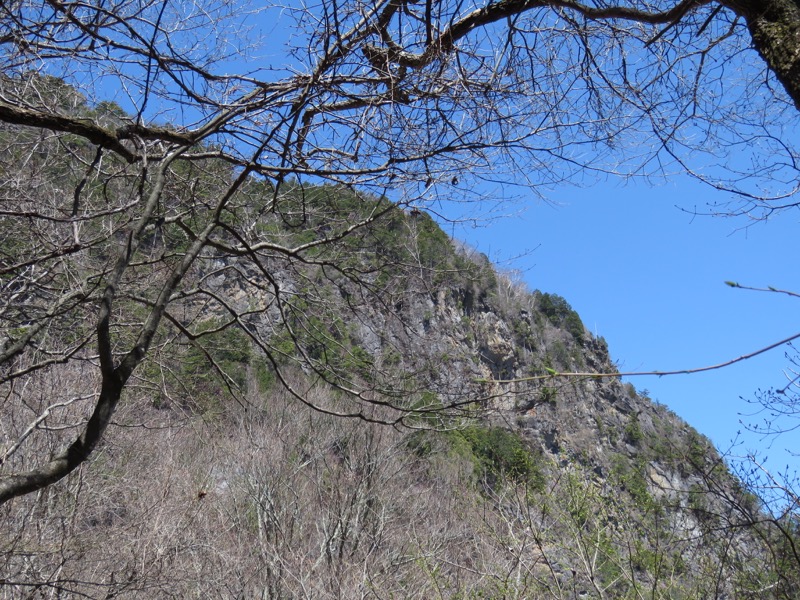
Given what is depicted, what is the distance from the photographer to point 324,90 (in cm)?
205

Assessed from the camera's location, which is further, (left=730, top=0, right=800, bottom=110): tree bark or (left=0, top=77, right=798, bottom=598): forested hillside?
(left=0, top=77, right=798, bottom=598): forested hillside

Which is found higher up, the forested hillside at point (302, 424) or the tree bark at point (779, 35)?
the tree bark at point (779, 35)

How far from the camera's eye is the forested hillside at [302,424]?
2867 mm

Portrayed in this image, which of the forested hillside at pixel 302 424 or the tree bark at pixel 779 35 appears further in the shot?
the forested hillside at pixel 302 424

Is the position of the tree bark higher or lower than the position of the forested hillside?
higher

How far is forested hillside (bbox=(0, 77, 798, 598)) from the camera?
287cm

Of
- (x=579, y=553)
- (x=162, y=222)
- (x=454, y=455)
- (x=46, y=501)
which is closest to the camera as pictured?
(x=162, y=222)

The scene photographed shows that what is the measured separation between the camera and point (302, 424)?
1277 cm

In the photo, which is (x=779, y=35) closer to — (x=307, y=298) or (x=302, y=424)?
(x=307, y=298)

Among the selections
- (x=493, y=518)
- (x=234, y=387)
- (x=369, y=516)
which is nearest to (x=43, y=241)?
(x=234, y=387)

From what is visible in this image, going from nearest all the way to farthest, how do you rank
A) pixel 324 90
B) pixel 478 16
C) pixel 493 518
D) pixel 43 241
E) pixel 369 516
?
1. pixel 324 90
2. pixel 478 16
3. pixel 43 241
4. pixel 493 518
5. pixel 369 516

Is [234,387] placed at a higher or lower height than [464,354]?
lower

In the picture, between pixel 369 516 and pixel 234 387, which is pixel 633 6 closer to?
pixel 234 387

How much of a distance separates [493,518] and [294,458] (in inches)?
176
